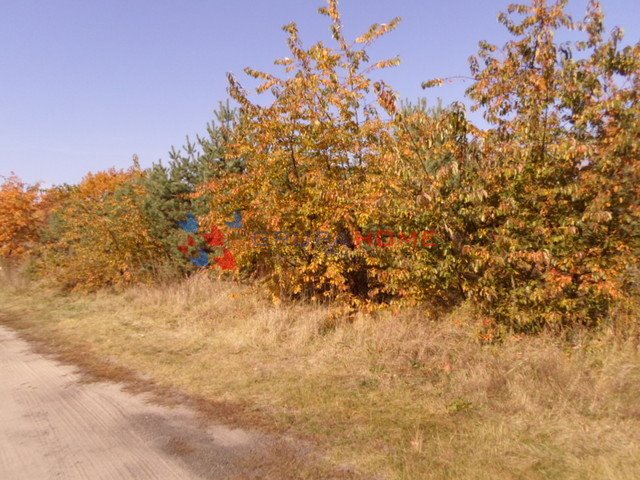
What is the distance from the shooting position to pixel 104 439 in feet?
14.6

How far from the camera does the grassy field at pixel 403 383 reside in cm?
386

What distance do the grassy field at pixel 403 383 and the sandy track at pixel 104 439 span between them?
48 cm

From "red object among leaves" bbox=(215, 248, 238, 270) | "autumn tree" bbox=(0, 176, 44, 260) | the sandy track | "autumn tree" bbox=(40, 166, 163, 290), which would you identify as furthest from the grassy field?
"autumn tree" bbox=(0, 176, 44, 260)

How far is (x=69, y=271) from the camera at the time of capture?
50.1 feet

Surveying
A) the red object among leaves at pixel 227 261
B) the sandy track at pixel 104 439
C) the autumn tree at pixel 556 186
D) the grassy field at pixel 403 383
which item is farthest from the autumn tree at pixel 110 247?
the autumn tree at pixel 556 186

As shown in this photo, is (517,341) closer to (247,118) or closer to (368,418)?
(368,418)

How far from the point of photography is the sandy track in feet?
12.6

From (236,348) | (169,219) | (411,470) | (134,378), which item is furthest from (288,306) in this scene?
(169,219)

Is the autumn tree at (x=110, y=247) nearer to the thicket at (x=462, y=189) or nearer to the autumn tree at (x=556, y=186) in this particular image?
the thicket at (x=462, y=189)

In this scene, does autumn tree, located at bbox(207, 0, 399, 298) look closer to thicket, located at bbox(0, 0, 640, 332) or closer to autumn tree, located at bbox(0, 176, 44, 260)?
thicket, located at bbox(0, 0, 640, 332)

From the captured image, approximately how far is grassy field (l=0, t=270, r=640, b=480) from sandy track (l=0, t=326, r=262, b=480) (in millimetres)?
484

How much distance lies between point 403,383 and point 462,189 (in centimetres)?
259

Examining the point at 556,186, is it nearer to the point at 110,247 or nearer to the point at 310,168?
the point at 310,168

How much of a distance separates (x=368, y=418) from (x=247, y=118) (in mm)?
5831
